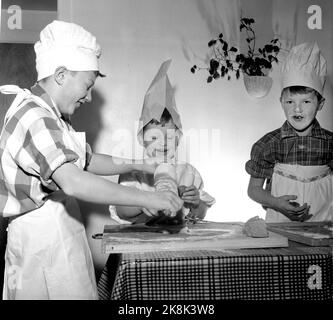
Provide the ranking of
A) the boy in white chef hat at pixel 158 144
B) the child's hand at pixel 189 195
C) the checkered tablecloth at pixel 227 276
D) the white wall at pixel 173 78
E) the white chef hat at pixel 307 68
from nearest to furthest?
the checkered tablecloth at pixel 227 276 → the child's hand at pixel 189 195 → the boy in white chef hat at pixel 158 144 → the white chef hat at pixel 307 68 → the white wall at pixel 173 78

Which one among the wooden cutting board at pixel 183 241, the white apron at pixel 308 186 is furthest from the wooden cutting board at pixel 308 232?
the white apron at pixel 308 186

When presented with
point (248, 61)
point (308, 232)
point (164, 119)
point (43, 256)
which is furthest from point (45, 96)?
point (248, 61)

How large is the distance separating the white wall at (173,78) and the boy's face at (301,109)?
0.66 feet

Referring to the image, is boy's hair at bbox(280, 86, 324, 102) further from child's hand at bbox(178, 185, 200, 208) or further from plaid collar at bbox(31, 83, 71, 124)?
Result: plaid collar at bbox(31, 83, 71, 124)

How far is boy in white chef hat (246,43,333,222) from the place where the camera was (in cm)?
125

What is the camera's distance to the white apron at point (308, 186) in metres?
1.25

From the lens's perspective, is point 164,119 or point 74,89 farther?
point 164,119

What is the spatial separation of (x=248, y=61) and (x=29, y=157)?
3.15ft

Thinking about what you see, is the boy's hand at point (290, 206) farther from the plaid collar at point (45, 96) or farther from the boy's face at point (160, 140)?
the plaid collar at point (45, 96)

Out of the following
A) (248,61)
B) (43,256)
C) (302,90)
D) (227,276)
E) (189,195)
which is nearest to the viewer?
(227,276)

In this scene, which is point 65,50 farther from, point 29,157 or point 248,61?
point 248,61

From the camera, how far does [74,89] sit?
87 cm

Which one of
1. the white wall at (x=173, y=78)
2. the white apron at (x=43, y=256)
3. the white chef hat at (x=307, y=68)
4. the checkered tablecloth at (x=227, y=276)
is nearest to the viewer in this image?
the checkered tablecloth at (x=227, y=276)

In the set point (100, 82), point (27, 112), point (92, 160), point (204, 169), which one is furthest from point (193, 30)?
point (27, 112)
